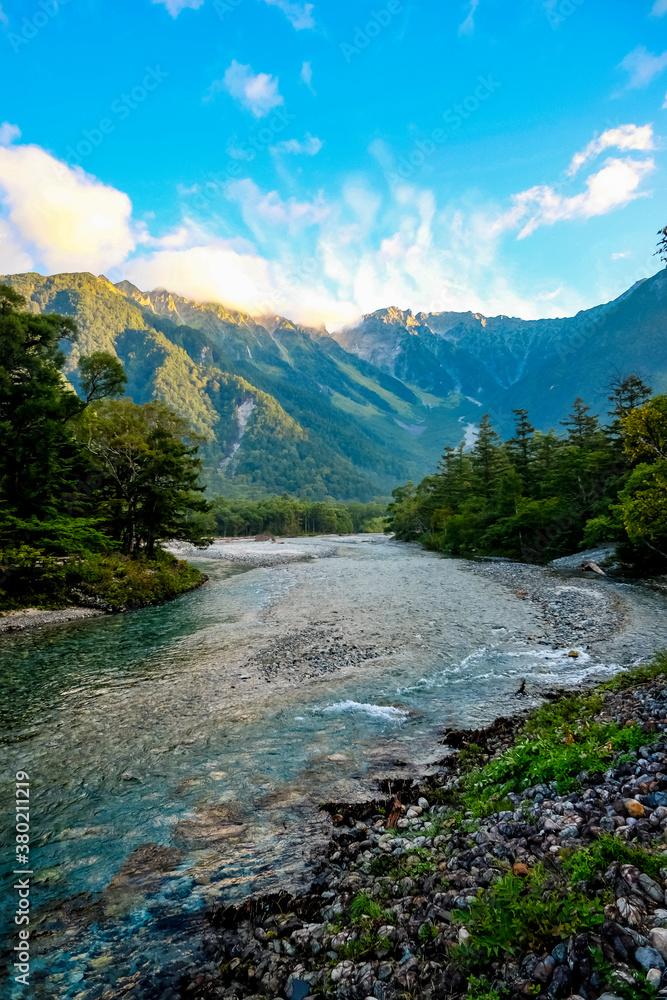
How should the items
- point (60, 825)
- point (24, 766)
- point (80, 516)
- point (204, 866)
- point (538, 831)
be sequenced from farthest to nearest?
point (80, 516), point (24, 766), point (60, 825), point (204, 866), point (538, 831)

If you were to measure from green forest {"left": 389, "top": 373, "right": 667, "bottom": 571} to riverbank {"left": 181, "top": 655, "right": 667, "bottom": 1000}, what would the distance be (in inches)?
792

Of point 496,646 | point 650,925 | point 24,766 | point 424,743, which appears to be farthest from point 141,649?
point 650,925

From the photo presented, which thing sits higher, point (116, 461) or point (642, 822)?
point (116, 461)

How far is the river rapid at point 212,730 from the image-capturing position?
670 cm

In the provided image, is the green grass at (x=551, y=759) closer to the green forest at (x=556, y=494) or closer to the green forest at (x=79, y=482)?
the green forest at (x=556, y=494)

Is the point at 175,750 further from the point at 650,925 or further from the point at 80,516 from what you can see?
the point at 80,516

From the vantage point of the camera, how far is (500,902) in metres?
4.75

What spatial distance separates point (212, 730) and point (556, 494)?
191 feet

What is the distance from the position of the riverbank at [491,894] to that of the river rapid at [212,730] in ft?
2.52

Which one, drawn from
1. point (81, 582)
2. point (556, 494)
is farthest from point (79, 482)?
point (556, 494)

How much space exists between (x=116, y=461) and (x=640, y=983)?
134 feet

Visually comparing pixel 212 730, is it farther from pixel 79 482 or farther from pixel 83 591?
pixel 79 482

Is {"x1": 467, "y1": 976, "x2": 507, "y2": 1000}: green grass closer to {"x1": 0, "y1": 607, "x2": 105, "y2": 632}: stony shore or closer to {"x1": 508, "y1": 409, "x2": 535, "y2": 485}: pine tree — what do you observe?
{"x1": 0, "y1": 607, "x2": 105, "y2": 632}: stony shore

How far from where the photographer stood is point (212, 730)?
12.9m
